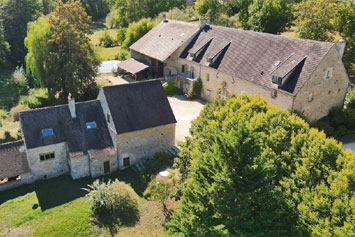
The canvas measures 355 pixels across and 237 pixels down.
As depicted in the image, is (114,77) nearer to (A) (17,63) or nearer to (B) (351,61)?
(A) (17,63)

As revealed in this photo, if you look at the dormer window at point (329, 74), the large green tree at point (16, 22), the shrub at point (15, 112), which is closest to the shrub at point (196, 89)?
the dormer window at point (329, 74)

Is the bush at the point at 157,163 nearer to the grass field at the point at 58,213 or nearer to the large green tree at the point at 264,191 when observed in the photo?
the grass field at the point at 58,213

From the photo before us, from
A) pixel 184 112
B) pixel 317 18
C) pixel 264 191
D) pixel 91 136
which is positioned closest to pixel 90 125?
pixel 91 136

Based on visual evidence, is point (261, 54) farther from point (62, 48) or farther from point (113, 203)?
point (62, 48)

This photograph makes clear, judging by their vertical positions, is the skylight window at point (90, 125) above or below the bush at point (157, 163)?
above

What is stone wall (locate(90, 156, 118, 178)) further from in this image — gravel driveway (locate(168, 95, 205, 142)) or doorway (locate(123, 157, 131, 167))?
gravel driveway (locate(168, 95, 205, 142))

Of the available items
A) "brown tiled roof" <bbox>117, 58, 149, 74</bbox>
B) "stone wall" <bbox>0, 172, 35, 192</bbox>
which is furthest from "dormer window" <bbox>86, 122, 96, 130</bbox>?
"brown tiled roof" <bbox>117, 58, 149, 74</bbox>
